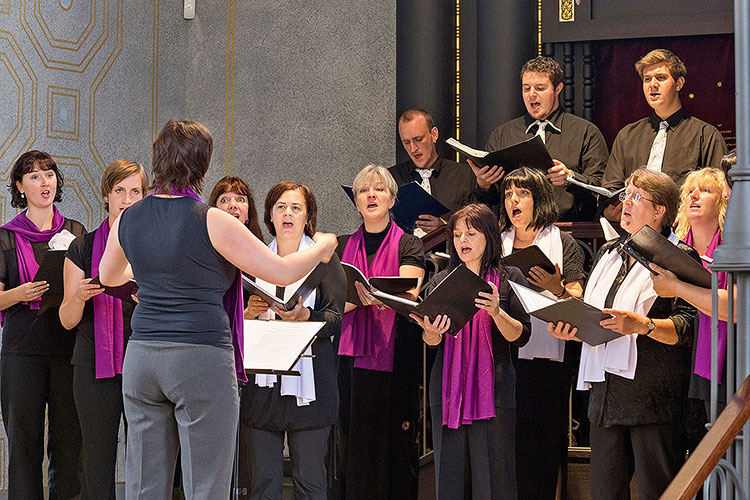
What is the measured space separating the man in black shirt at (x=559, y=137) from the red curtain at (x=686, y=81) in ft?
4.94

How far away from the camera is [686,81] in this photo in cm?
670

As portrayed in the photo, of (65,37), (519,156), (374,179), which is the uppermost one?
(65,37)

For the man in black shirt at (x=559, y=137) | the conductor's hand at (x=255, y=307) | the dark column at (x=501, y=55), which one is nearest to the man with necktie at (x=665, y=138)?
the man in black shirt at (x=559, y=137)

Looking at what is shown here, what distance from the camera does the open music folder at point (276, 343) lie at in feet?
11.6

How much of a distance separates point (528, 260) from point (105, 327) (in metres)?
1.88

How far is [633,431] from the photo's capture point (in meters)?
3.63

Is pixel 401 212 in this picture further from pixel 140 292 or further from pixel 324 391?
pixel 140 292

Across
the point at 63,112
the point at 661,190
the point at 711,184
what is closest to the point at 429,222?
the point at 661,190

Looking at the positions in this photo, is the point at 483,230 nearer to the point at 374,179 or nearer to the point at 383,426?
the point at 374,179

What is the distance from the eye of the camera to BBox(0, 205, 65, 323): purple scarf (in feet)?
15.0

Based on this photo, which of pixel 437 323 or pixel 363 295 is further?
pixel 363 295

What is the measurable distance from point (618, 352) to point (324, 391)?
45.2 inches

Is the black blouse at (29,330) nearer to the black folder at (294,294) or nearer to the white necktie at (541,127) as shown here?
the black folder at (294,294)

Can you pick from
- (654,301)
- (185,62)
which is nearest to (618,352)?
(654,301)
